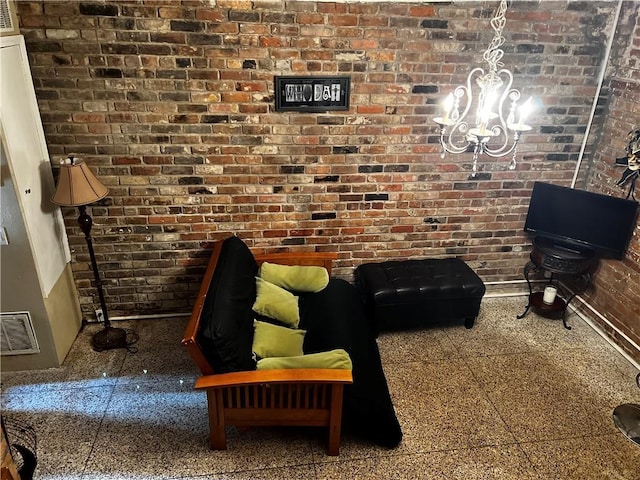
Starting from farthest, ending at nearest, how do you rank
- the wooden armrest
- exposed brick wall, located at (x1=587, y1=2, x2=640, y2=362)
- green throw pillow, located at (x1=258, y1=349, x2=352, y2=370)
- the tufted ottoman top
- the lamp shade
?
the tufted ottoman top
exposed brick wall, located at (x1=587, y1=2, x2=640, y2=362)
the lamp shade
green throw pillow, located at (x1=258, y1=349, x2=352, y2=370)
the wooden armrest

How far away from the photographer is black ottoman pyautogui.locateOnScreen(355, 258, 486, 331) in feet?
11.0

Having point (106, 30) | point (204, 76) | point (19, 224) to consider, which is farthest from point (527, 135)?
point (19, 224)

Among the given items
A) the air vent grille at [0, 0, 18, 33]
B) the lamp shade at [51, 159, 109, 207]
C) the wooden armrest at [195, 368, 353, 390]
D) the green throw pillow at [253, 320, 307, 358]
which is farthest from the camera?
the lamp shade at [51, 159, 109, 207]

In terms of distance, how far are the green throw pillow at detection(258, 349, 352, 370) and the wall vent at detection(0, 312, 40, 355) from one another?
5.28 ft

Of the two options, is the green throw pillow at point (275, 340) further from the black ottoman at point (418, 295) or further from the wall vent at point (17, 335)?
the wall vent at point (17, 335)

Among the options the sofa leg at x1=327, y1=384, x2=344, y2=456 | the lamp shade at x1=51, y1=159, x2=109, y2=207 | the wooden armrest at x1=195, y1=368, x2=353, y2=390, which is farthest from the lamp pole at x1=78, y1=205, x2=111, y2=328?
the sofa leg at x1=327, y1=384, x2=344, y2=456

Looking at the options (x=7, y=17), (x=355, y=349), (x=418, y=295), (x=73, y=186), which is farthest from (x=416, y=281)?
(x=7, y=17)

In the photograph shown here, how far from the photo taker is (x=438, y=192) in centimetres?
359

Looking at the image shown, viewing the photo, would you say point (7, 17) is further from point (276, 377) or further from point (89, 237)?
point (276, 377)

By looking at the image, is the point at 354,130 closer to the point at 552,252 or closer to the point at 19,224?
the point at 552,252

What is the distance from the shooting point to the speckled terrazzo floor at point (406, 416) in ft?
8.07

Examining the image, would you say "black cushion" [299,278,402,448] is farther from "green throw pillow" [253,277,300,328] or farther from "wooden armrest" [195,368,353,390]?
"wooden armrest" [195,368,353,390]

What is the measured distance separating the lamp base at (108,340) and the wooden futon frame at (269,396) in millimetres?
1126

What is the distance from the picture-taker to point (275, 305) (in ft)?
9.88
